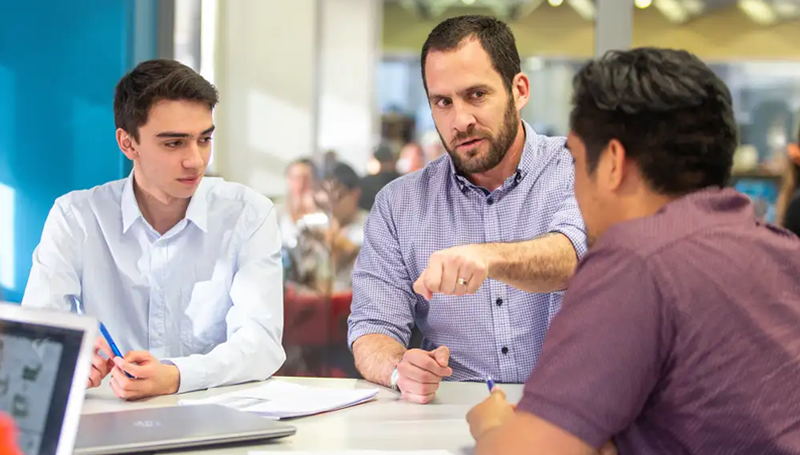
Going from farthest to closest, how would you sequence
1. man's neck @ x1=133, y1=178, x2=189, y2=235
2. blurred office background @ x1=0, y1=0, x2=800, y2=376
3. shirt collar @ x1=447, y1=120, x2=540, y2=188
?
blurred office background @ x1=0, y1=0, x2=800, y2=376
man's neck @ x1=133, y1=178, x2=189, y2=235
shirt collar @ x1=447, y1=120, x2=540, y2=188

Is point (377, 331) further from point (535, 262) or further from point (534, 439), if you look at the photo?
point (534, 439)

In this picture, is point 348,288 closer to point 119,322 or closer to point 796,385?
point 119,322

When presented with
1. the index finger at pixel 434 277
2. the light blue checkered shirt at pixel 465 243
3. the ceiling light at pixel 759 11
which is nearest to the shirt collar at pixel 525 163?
the light blue checkered shirt at pixel 465 243

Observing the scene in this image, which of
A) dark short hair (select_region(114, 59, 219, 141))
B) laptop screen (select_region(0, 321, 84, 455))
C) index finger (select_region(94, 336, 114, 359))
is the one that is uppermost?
dark short hair (select_region(114, 59, 219, 141))

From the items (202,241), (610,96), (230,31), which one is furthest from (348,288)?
(610,96)

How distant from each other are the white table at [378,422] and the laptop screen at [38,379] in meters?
0.41

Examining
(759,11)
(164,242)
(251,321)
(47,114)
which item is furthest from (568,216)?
(759,11)

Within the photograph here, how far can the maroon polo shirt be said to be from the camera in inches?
47.9

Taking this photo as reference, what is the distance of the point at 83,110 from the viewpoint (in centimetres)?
348

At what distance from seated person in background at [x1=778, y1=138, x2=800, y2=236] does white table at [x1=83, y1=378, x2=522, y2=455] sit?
2.07 m

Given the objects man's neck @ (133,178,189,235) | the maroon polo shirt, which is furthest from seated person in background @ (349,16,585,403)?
the maroon polo shirt

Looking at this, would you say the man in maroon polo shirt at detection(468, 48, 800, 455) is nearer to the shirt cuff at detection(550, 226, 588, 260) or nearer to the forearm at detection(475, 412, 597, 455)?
the forearm at detection(475, 412, 597, 455)

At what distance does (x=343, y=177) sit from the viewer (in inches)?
197

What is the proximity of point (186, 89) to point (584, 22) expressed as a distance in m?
2.97
